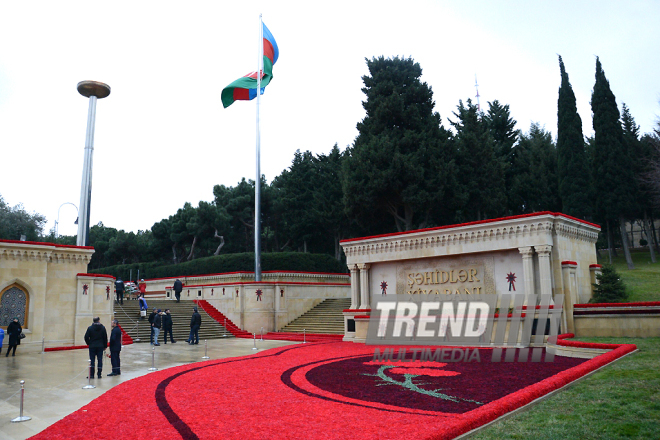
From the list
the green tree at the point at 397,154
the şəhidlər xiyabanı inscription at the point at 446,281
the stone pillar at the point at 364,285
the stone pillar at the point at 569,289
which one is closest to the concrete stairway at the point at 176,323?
the stone pillar at the point at 364,285

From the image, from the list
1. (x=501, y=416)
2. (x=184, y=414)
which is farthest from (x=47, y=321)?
(x=501, y=416)

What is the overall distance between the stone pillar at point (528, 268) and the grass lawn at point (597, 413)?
34.6 feet

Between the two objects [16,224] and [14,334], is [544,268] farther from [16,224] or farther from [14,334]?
[16,224]

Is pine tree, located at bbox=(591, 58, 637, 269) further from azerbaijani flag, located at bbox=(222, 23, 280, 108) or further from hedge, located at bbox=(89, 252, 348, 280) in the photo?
azerbaijani flag, located at bbox=(222, 23, 280, 108)

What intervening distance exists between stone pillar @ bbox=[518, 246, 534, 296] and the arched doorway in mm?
21892

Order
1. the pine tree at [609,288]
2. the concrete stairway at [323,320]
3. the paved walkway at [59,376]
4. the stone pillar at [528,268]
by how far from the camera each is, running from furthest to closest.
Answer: the concrete stairway at [323,320], the pine tree at [609,288], the stone pillar at [528,268], the paved walkway at [59,376]

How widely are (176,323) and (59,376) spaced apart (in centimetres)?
1567

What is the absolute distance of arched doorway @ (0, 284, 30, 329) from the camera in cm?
2016

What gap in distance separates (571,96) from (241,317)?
1322 inches

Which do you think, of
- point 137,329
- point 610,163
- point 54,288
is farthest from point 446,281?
point 610,163

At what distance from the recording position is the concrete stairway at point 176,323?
26672 millimetres

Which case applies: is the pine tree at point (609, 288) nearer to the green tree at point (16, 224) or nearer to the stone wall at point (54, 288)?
the stone wall at point (54, 288)

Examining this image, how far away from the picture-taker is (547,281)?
19875mm

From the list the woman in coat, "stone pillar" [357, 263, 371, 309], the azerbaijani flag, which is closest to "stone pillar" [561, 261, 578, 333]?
"stone pillar" [357, 263, 371, 309]
